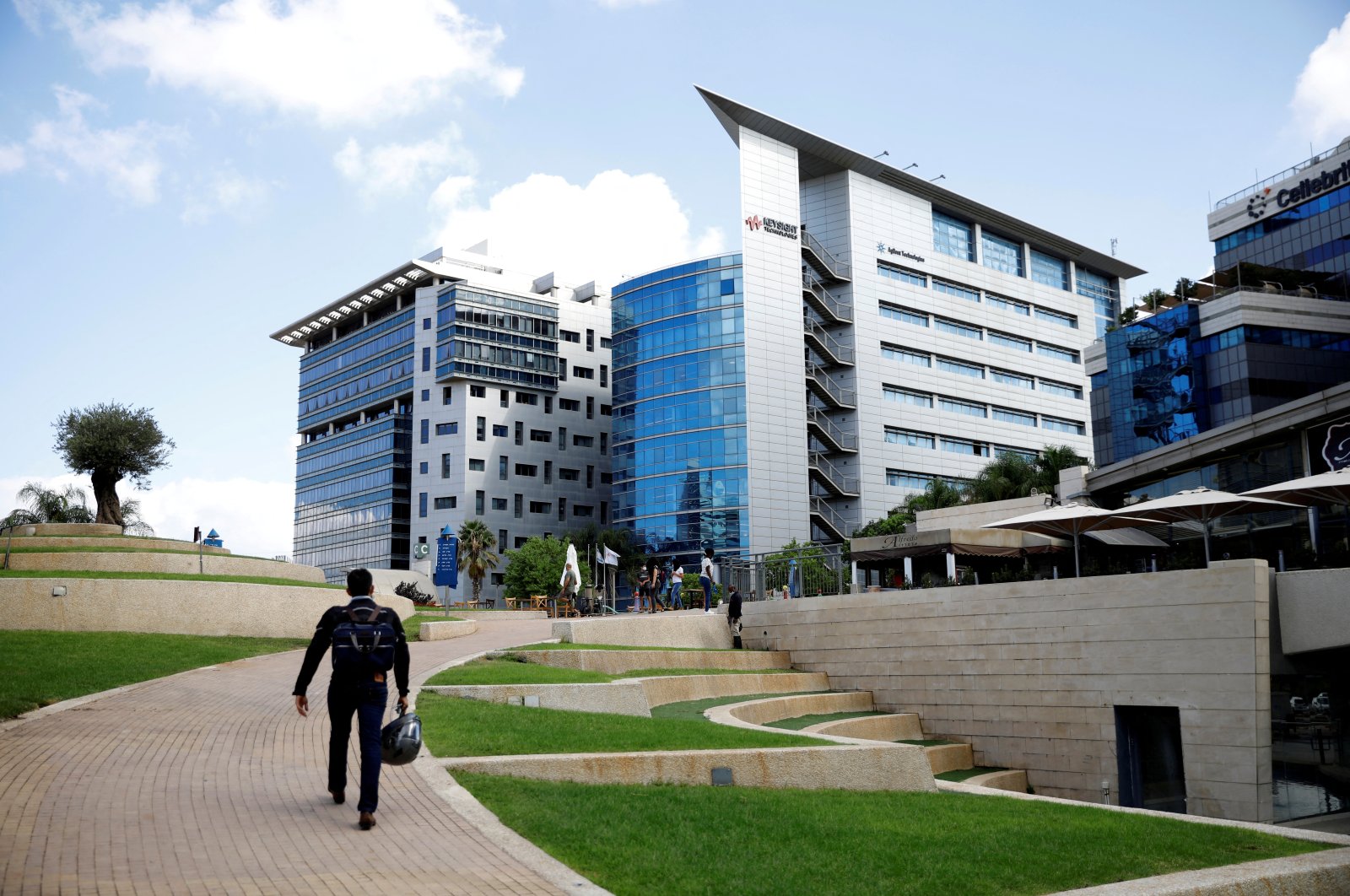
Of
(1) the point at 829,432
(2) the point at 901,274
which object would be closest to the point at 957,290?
(2) the point at 901,274

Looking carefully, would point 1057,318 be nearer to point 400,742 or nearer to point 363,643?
point 363,643

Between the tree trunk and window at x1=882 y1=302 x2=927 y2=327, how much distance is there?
59943mm

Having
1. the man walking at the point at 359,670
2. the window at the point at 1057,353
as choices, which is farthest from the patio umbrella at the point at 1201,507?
the window at the point at 1057,353

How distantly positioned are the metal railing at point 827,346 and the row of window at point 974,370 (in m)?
3.33

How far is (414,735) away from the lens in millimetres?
7613

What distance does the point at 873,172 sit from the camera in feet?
282

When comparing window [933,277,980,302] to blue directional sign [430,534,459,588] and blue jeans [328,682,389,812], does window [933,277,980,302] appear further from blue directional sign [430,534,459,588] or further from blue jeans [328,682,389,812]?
blue jeans [328,682,389,812]

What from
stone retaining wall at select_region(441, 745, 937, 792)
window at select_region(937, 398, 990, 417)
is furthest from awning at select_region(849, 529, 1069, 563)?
window at select_region(937, 398, 990, 417)

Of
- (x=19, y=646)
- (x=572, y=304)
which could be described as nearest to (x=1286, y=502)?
(x=19, y=646)

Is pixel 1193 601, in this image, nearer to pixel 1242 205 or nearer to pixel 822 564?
pixel 822 564

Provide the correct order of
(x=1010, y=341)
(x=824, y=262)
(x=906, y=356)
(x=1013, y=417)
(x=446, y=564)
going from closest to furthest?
(x=446, y=564) < (x=824, y=262) < (x=906, y=356) < (x=1013, y=417) < (x=1010, y=341)

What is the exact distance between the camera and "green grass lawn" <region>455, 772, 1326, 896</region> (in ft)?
23.2

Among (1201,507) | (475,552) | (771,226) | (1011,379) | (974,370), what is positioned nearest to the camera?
(1201,507)

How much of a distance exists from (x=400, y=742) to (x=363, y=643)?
0.77m
